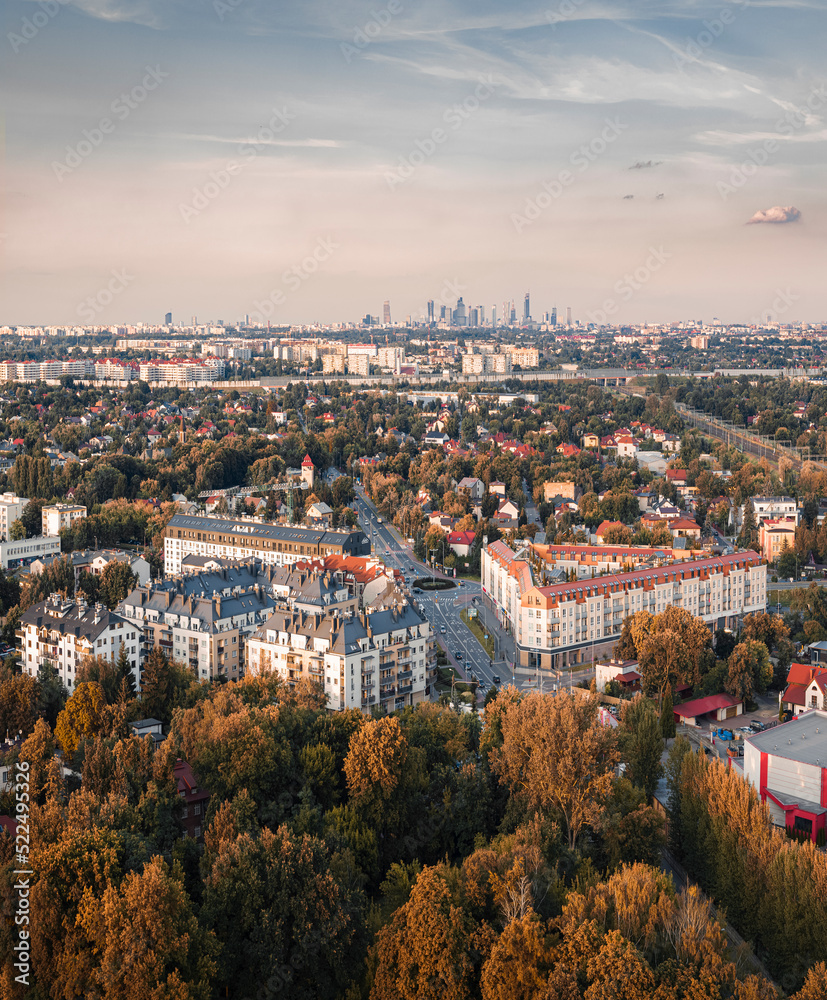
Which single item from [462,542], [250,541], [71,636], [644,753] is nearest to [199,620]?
[71,636]

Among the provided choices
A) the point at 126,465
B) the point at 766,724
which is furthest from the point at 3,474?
the point at 766,724

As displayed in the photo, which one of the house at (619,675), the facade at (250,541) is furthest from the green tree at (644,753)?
the facade at (250,541)

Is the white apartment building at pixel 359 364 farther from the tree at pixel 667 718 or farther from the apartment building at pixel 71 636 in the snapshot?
the tree at pixel 667 718

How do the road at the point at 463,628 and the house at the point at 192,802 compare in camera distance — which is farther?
the road at the point at 463,628

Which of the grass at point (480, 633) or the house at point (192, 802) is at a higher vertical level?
the house at point (192, 802)

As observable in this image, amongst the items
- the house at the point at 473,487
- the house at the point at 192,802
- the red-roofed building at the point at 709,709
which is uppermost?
the house at the point at 473,487

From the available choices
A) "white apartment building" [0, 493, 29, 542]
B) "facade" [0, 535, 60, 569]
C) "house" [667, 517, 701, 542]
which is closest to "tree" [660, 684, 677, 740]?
"house" [667, 517, 701, 542]
